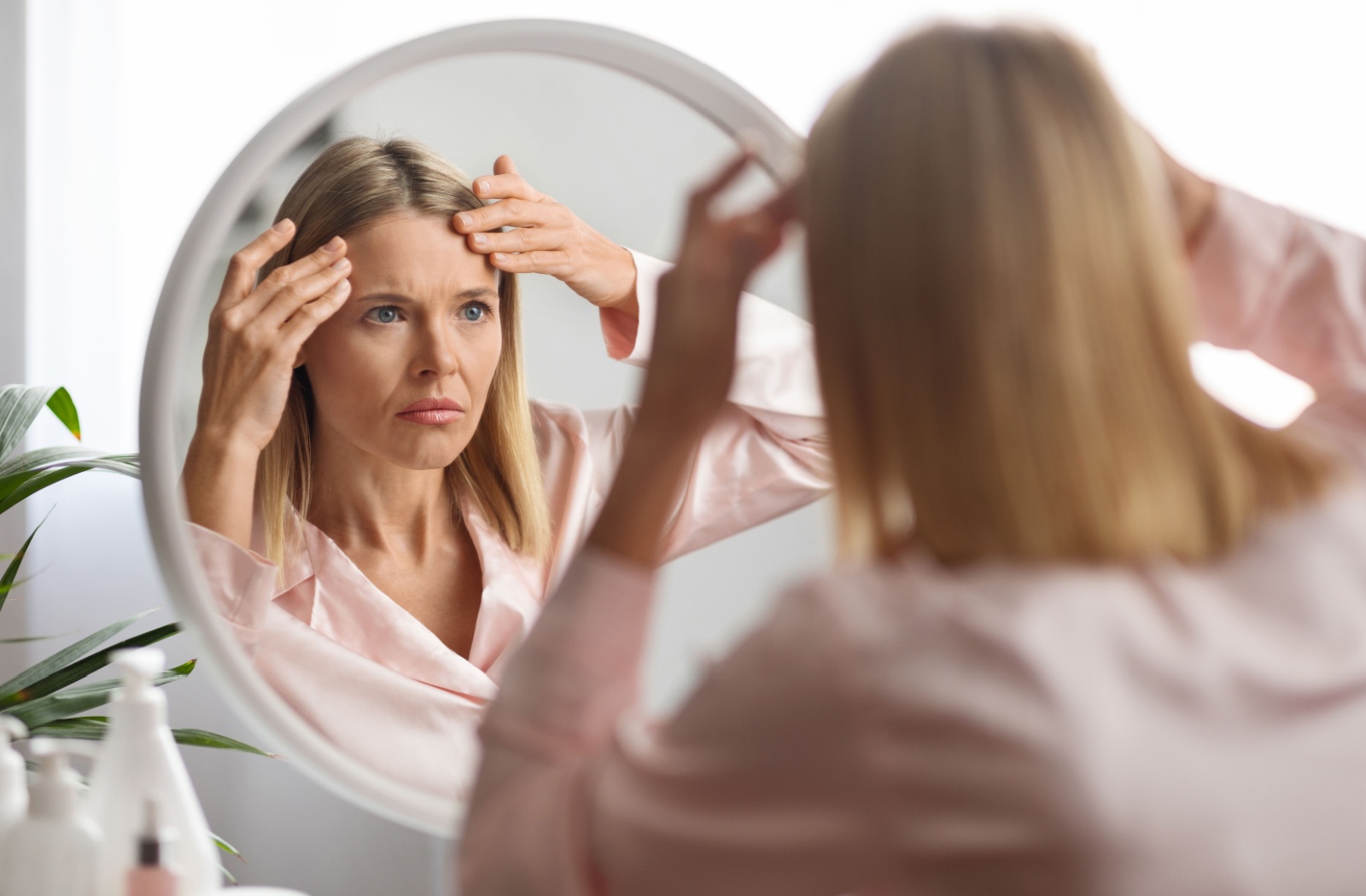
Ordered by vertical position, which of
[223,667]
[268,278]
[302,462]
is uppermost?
[268,278]

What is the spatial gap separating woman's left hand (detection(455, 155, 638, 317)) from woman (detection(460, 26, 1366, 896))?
0.29 metres

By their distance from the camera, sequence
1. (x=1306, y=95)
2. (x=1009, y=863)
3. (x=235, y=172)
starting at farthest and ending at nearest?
(x=1306, y=95)
(x=235, y=172)
(x=1009, y=863)

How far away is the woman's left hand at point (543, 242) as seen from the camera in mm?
711

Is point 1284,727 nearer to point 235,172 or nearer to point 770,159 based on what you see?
point 770,159

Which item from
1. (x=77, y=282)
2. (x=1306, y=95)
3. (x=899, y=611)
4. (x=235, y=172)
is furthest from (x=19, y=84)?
(x=1306, y=95)

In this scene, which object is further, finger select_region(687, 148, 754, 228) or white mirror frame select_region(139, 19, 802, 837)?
white mirror frame select_region(139, 19, 802, 837)

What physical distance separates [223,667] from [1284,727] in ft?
1.74

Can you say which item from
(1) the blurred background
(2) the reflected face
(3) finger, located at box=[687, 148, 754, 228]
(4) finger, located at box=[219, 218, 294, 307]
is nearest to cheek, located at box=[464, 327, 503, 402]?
(2) the reflected face

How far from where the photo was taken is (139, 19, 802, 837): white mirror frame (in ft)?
2.15

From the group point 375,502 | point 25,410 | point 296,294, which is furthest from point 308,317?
point 25,410

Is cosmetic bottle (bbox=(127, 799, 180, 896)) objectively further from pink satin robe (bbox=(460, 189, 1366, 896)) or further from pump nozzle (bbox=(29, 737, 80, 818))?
pink satin robe (bbox=(460, 189, 1366, 896))

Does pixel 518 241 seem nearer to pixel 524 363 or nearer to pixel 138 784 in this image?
pixel 524 363

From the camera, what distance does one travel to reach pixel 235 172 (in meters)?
0.66

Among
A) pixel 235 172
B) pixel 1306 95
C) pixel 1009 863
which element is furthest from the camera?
pixel 1306 95
